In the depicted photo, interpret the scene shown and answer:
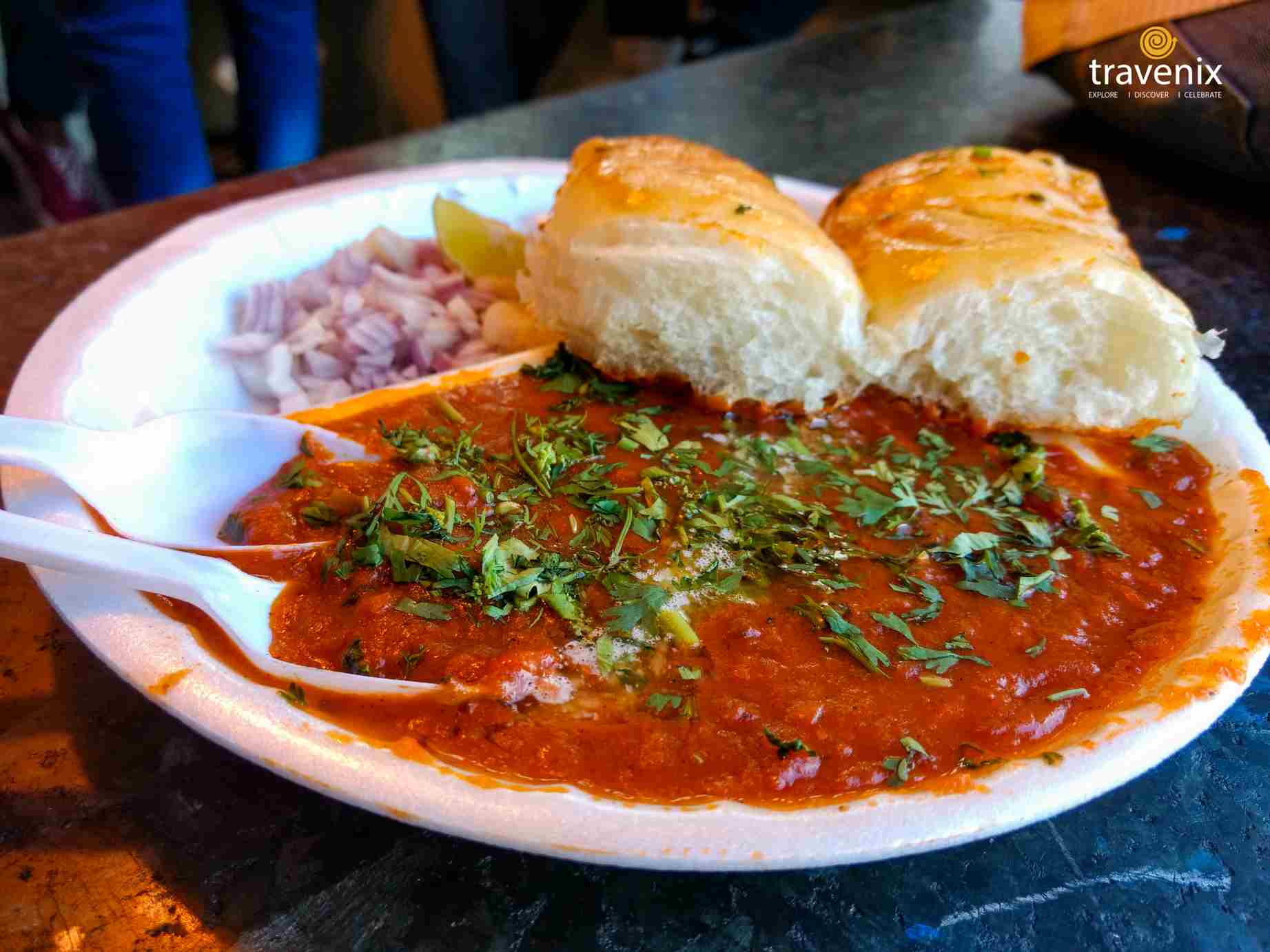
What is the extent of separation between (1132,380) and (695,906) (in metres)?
1.39

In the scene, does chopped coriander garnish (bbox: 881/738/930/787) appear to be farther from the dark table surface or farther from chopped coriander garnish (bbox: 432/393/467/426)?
chopped coriander garnish (bbox: 432/393/467/426)

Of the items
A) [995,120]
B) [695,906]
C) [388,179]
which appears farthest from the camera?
[995,120]

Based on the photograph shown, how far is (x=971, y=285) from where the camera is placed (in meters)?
1.82

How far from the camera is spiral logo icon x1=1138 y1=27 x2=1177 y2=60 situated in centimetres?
312

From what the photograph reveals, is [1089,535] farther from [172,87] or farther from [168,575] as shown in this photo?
[172,87]

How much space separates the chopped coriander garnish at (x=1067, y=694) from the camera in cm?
131

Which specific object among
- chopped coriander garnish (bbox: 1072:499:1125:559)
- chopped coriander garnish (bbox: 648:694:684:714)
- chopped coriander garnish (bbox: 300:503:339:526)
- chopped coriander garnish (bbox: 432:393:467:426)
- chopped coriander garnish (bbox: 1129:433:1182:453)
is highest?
chopped coriander garnish (bbox: 300:503:339:526)

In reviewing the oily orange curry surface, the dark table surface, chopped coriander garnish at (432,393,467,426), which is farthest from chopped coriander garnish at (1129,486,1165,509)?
chopped coriander garnish at (432,393,467,426)

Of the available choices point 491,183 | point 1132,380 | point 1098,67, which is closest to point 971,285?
point 1132,380

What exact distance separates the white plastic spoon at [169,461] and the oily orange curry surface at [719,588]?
4 cm

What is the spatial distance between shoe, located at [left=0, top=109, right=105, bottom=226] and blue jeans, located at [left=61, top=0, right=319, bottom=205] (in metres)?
0.91

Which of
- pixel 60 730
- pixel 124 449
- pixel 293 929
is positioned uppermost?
pixel 124 449

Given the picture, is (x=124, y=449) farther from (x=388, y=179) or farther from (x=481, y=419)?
(x=388, y=179)

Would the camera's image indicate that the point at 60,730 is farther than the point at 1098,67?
No
